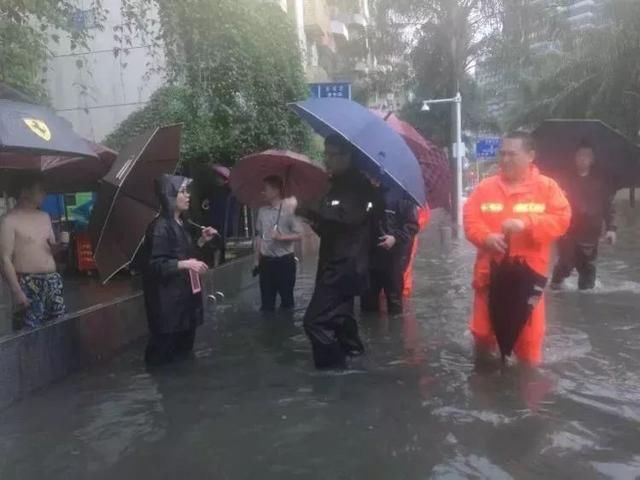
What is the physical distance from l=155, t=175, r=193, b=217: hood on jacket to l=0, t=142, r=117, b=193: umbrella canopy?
1.12 metres

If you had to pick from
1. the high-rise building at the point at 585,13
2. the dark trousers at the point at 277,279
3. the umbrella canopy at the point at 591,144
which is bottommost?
the dark trousers at the point at 277,279

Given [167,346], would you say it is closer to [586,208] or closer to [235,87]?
[586,208]

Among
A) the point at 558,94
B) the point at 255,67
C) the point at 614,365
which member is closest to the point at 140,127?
the point at 255,67

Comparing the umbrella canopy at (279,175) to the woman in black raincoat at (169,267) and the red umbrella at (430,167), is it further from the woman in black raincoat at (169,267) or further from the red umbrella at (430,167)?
the woman in black raincoat at (169,267)

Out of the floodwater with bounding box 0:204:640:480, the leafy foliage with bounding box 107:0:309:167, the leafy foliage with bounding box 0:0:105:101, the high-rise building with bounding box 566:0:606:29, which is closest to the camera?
the floodwater with bounding box 0:204:640:480

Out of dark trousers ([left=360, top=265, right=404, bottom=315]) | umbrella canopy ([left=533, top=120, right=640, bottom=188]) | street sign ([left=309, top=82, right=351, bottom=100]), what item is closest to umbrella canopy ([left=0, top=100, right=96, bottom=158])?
dark trousers ([left=360, top=265, right=404, bottom=315])

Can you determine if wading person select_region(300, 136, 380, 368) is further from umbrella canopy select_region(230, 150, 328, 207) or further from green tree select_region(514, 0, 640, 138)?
green tree select_region(514, 0, 640, 138)

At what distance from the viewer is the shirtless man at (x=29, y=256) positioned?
590 cm

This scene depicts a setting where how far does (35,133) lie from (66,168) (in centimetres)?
272

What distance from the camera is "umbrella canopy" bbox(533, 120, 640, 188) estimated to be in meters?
8.44

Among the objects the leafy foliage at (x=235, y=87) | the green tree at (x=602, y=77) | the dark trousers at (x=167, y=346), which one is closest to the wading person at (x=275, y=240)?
the dark trousers at (x=167, y=346)

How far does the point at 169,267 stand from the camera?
5.83 meters

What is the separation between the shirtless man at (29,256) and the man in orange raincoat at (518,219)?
10.7 ft

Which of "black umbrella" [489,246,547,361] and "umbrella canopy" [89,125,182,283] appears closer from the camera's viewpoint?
"black umbrella" [489,246,547,361]
